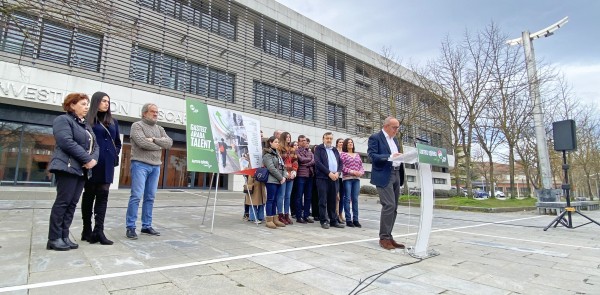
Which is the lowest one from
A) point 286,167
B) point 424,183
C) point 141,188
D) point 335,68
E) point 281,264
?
point 281,264

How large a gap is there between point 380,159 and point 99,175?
3633mm

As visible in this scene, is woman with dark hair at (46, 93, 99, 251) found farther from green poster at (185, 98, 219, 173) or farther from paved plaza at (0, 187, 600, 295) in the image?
green poster at (185, 98, 219, 173)

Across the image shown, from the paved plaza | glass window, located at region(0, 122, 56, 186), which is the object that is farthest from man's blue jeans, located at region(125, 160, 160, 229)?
glass window, located at region(0, 122, 56, 186)

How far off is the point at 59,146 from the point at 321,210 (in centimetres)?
419

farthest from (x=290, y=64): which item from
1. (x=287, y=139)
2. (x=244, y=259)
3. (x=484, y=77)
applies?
(x=244, y=259)

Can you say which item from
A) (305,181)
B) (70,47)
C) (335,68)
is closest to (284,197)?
(305,181)

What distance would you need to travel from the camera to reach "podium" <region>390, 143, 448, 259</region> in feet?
12.6

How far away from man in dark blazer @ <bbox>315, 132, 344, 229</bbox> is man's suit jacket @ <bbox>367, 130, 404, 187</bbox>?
1.47 metres

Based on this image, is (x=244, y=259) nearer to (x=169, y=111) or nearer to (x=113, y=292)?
(x=113, y=292)

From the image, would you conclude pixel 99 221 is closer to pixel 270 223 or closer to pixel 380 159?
pixel 270 223

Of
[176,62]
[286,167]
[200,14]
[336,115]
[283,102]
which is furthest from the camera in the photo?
[336,115]

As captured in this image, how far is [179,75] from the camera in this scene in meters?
17.2

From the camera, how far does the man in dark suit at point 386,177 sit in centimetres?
425

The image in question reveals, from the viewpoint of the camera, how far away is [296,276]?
2762mm
